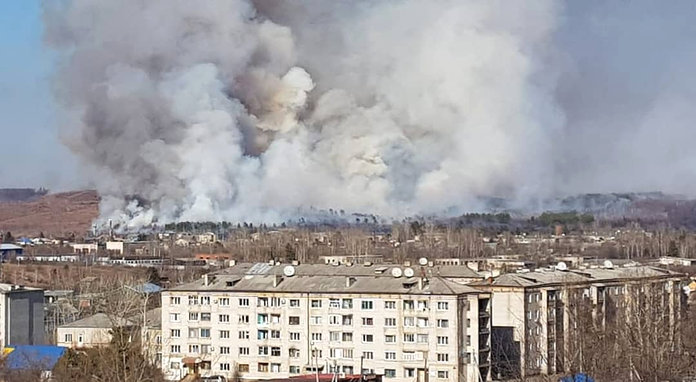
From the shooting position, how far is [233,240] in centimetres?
3231

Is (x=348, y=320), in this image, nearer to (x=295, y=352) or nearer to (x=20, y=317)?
(x=295, y=352)

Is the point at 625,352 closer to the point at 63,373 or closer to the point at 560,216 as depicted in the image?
the point at 63,373

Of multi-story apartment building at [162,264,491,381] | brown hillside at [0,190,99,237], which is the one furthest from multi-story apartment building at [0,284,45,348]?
brown hillside at [0,190,99,237]

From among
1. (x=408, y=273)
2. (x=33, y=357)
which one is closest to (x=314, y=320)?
(x=408, y=273)

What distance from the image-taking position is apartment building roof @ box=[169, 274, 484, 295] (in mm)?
14533

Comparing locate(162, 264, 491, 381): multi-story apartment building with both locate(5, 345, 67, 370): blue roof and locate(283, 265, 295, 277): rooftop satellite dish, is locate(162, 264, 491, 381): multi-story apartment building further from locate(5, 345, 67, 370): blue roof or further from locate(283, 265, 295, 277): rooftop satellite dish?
locate(5, 345, 67, 370): blue roof

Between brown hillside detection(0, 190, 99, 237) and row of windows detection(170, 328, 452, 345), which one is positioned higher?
brown hillside detection(0, 190, 99, 237)

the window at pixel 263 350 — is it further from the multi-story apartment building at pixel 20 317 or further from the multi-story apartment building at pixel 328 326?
the multi-story apartment building at pixel 20 317

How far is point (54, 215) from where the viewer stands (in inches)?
1966

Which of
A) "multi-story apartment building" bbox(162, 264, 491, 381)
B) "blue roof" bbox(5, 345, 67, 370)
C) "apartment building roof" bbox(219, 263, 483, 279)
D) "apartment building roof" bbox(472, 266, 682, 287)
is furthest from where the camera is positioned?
"apartment building roof" bbox(472, 266, 682, 287)

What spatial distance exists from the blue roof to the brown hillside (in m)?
26.6

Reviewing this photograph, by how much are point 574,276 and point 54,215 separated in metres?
35.5

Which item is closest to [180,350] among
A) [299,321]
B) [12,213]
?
[299,321]

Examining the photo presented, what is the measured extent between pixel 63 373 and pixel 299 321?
4088 mm
